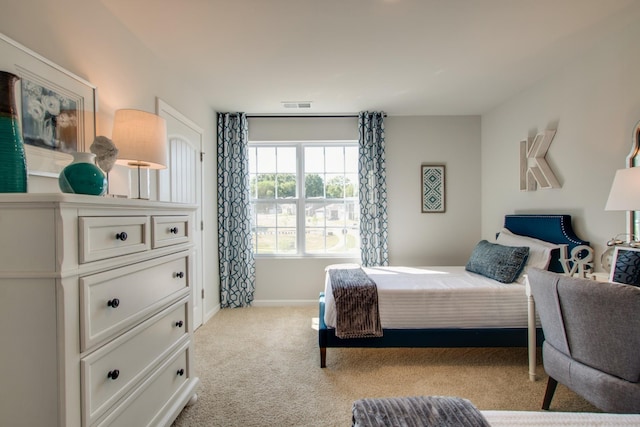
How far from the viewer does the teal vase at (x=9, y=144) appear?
3.23ft

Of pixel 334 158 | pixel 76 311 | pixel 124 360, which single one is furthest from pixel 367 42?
pixel 124 360

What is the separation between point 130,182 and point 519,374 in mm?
3274

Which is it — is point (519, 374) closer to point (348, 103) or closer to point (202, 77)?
point (348, 103)

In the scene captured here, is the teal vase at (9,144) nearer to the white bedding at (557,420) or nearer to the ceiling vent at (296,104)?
the white bedding at (557,420)

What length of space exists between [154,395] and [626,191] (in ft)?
9.33

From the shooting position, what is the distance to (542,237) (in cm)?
279

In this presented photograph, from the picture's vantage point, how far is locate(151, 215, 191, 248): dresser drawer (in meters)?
1.46

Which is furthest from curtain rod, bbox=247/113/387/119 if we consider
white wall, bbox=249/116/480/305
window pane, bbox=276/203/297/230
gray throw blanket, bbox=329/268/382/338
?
gray throw blanket, bbox=329/268/382/338

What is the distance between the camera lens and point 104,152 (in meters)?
1.42

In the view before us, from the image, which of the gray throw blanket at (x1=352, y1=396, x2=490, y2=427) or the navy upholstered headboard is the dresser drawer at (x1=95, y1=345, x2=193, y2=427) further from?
the navy upholstered headboard

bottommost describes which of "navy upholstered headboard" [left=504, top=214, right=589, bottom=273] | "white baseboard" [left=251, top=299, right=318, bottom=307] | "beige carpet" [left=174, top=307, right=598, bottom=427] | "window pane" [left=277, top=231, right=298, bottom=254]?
"beige carpet" [left=174, top=307, right=598, bottom=427]

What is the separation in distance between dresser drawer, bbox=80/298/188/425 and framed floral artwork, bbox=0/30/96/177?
36.0 inches

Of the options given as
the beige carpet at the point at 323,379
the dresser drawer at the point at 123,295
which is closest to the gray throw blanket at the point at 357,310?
the beige carpet at the point at 323,379

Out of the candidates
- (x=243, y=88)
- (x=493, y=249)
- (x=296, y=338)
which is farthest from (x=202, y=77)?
(x=493, y=249)
